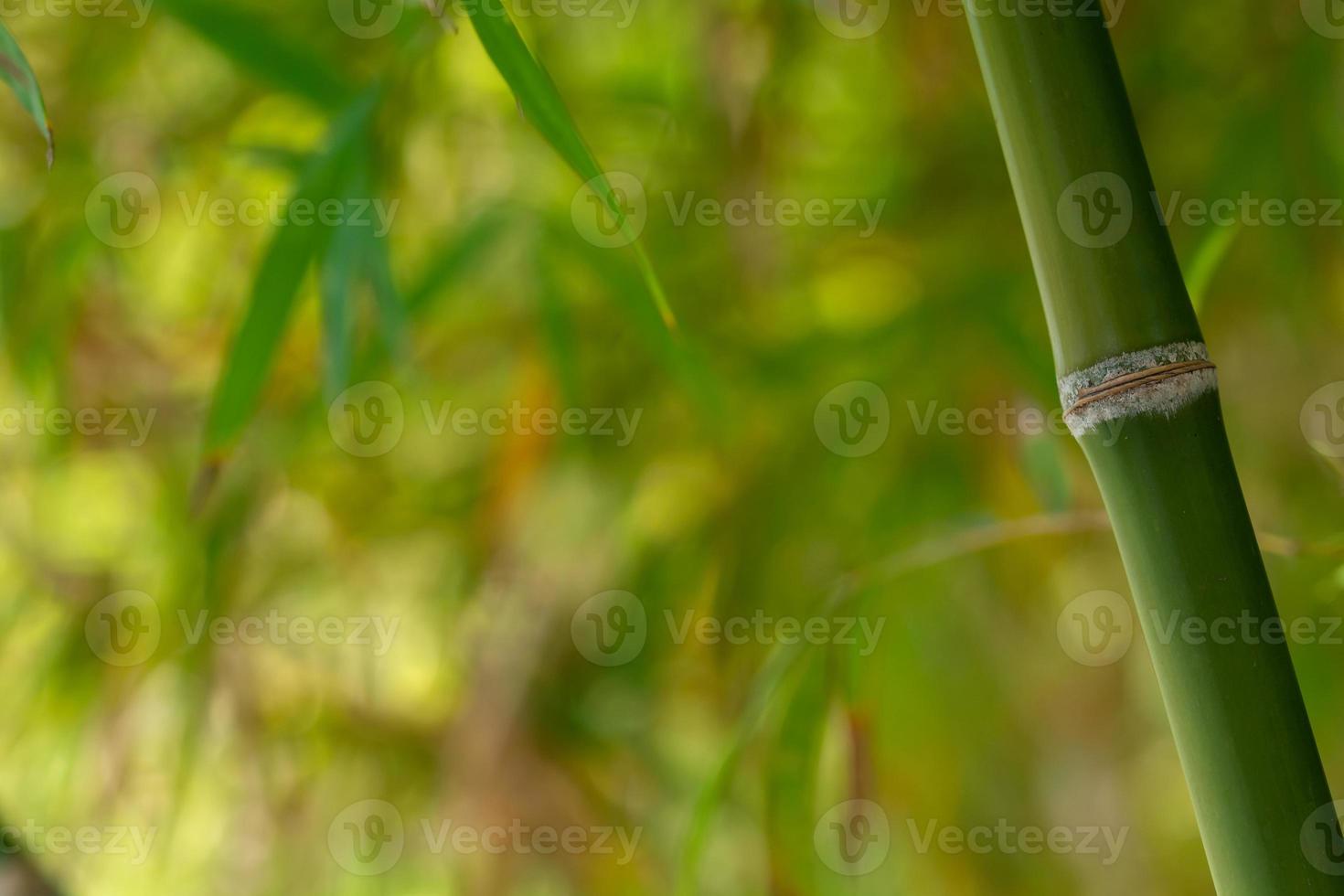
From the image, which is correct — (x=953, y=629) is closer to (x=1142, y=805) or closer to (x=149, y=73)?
(x=1142, y=805)

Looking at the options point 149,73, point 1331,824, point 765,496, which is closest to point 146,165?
point 149,73

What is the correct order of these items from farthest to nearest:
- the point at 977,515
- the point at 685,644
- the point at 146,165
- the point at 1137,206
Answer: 1. the point at 685,644
2. the point at 146,165
3. the point at 977,515
4. the point at 1137,206

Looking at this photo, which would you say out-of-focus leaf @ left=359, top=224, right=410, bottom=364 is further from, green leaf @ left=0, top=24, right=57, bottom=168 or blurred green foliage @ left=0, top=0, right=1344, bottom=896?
green leaf @ left=0, top=24, right=57, bottom=168

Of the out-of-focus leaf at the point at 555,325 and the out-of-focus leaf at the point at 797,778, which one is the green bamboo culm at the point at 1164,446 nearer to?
the out-of-focus leaf at the point at 797,778

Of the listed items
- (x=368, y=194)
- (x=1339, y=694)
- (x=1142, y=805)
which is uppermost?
(x=368, y=194)

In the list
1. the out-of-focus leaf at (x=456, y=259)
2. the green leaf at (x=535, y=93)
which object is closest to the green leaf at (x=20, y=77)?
the green leaf at (x=535, y=93)

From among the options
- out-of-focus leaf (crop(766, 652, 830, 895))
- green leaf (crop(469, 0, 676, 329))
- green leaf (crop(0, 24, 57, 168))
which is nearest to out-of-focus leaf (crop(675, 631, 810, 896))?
out-of-focus leaf (crop(766, 652, 830, 895))

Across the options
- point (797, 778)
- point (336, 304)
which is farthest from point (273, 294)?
point (797, 778)

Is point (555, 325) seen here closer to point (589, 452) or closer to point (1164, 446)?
point (589, 452)
